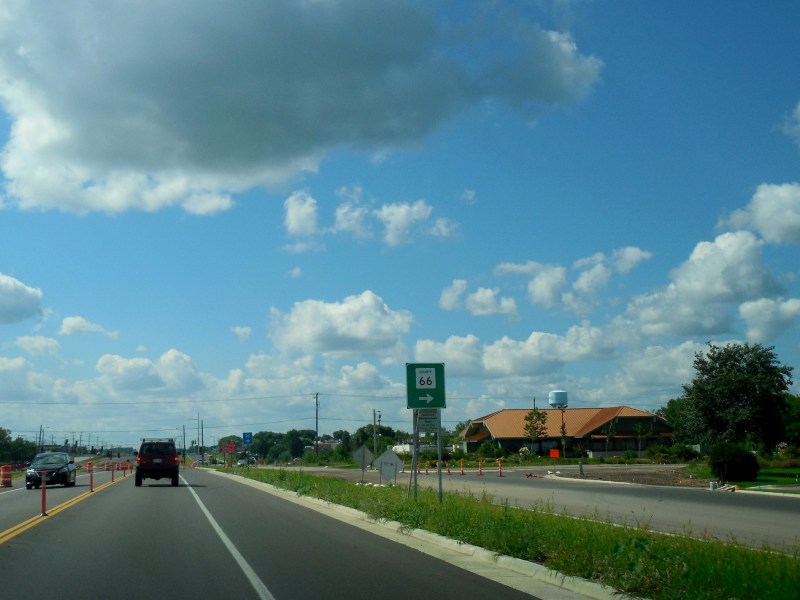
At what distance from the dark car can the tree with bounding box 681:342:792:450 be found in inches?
1363

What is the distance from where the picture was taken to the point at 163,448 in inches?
1583

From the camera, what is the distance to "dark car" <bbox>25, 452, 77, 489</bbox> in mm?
39312

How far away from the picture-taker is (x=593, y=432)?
92375mm

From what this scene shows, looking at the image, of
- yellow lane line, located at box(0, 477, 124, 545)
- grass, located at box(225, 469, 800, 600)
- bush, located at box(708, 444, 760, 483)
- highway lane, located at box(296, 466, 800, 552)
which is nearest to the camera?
grass, located at box(225, 469, 800, 600)

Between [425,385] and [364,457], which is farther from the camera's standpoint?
[364,457]

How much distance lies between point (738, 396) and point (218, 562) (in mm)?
42356

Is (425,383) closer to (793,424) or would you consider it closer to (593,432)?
(793,424)

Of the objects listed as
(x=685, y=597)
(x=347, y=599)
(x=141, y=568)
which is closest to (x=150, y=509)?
(x=141, y=568)

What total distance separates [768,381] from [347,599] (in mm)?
44134

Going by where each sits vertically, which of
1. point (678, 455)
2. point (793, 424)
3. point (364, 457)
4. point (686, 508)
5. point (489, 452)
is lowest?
point (678, 455)

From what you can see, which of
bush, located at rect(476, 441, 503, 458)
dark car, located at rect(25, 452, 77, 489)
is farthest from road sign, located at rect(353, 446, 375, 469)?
bush, located at rect(476, 441, 503, 458)

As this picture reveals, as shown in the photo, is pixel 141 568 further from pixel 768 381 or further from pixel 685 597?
pixel 768 381

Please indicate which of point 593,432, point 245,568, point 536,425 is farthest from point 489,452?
point 245,568

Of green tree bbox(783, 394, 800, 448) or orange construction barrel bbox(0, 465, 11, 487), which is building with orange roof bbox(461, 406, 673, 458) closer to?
green tree bbox(783, 394, 800, 448)
